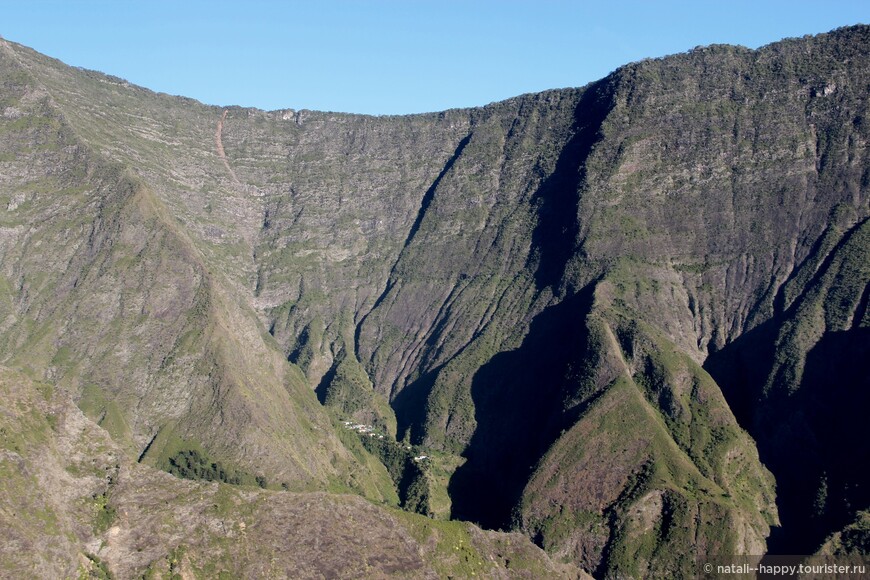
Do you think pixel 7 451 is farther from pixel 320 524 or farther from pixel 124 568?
pixel 320 524

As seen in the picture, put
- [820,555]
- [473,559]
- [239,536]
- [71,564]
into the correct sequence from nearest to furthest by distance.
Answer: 1. [71,564]
2. [239,536]
3. [473,559]
4. [820,555]

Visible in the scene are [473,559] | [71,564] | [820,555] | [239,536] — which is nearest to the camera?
[71,564]

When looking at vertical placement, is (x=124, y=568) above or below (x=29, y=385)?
below

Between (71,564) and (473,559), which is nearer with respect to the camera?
(71,564)

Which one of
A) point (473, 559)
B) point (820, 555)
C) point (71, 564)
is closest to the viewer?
point (71, 564)

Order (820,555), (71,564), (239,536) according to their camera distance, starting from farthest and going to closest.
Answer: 1. (820,555)
2. (239,536)
3. (71,564)

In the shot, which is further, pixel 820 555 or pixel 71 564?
pixel 820 555

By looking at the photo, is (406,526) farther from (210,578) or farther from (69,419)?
(69,419)

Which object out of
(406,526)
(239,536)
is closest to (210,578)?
(239,536)

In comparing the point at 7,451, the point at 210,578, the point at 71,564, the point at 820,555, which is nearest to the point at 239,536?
the point at 210,578
